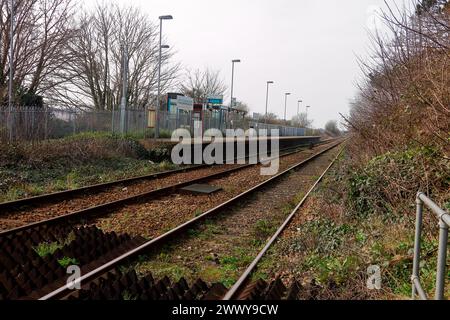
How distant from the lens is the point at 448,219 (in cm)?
224

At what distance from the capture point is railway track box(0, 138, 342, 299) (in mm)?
4434

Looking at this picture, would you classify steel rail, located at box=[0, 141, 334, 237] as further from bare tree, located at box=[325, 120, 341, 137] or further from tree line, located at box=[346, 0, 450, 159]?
bare tree, located at box=[325, 120, 341, 137]

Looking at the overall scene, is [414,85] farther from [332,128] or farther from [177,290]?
[332,128]

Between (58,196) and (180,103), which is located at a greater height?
(180,103)

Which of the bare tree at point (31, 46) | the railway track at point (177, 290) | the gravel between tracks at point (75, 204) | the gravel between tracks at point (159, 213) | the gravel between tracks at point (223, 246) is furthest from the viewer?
the bare tree at point (31, 46)

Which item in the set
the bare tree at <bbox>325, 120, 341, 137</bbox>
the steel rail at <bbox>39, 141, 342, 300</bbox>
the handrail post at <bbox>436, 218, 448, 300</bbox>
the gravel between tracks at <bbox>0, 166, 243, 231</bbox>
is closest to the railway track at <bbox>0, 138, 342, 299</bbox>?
the steel rail at <bbox>39, 141, 342, 300</bbox>

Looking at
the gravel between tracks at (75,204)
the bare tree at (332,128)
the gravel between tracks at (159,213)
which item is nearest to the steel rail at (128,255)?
the gravel between tracks at (159,213)

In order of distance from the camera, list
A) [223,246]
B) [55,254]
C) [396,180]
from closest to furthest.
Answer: [55,254] → [223,246] → [396,180]

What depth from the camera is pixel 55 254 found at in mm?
5449

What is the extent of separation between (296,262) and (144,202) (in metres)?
5.41

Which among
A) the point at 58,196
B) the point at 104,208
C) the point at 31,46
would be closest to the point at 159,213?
the point at 104,208

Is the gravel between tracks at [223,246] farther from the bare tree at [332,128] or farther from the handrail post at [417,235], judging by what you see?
the bare tree at [332,128]

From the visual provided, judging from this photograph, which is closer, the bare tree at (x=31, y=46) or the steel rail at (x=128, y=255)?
the steel rail at (x=128, y=255)

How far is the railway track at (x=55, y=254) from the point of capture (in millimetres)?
4434
